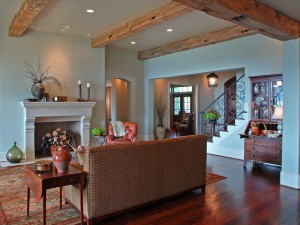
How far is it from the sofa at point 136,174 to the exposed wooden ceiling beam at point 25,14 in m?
2.73

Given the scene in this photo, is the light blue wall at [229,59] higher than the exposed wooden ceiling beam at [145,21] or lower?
lower

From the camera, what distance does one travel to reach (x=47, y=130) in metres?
6.86

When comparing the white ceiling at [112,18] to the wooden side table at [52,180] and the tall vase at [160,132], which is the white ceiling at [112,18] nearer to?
the wooden side table at [52,180]

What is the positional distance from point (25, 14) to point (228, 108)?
6.55 meters

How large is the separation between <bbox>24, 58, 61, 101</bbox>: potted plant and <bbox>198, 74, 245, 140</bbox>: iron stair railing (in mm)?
4464

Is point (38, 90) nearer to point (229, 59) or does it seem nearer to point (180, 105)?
point (229, 59)

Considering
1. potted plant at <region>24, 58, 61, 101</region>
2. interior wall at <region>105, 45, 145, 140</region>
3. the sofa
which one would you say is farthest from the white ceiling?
the sofa

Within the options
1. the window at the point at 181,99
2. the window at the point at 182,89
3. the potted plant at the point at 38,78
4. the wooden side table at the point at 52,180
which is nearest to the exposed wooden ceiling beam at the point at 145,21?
A: the potted plant at the point at 38,78

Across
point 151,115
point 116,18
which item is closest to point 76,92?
point 116,18

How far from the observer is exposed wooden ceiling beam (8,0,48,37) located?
4.05 metres

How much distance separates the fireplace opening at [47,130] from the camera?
6653mm

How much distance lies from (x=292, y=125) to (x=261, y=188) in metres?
1.15

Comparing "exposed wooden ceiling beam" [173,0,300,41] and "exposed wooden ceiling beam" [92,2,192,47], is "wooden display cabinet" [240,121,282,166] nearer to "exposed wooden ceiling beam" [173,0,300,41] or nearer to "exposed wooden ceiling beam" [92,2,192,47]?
"exposed wooden ceiling beam" [173,0,300,41]

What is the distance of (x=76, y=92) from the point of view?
7.05 meters
